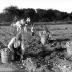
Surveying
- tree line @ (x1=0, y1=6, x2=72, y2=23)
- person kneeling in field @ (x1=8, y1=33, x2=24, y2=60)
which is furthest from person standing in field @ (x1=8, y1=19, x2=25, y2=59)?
tree line @ (x1=0, y1=6, x2=72, y2=23)

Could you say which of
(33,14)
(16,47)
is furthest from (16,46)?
(33,14)

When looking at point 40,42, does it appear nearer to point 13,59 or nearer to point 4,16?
point 13,59

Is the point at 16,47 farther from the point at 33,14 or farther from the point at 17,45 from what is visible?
the point at 33,14

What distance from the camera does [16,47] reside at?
23.9ft

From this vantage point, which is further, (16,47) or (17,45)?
(16,47)

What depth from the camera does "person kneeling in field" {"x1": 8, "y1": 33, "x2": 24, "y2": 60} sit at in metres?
7.14

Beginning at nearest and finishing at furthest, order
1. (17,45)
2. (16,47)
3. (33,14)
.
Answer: (17,45) < (16,47) < (33,14)

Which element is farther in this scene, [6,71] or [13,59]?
[13,59]

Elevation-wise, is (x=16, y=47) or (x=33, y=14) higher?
Answer: (x=33, y=14)

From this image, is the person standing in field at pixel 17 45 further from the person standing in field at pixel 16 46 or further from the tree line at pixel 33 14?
the tree line at pixel 33 14

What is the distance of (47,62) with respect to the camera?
23.0 feet

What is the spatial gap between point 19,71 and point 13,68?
1.01 feet

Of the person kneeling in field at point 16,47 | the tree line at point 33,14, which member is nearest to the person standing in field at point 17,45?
the person kneeling in field at point 16,47

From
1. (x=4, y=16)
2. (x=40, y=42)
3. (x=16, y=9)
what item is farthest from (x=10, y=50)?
(x=16, y=9)
